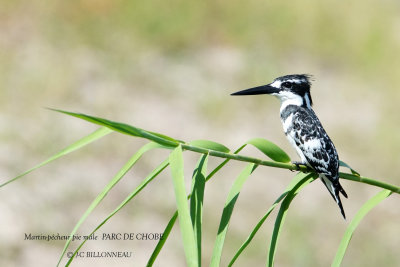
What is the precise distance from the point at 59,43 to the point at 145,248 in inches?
99.6

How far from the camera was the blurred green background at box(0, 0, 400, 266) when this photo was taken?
20.5 ft

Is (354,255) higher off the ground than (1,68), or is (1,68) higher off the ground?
(1,68)

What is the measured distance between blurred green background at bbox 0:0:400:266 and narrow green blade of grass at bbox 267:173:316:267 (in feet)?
12.3

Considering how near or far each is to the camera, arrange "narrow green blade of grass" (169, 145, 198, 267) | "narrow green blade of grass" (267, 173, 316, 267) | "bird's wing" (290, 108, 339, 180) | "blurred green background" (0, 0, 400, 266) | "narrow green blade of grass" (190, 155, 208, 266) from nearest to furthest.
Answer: "narrow green blade of grass" (169, 145, 198, 267) < "narrow green blade of grass" (190, 155, 208, 266) < "narrow green blade of grass" (267, 173, 316, 267) < "bird's wing" (290, 108, 339, 180) < "blurred green background" (0, 0, 400, 266)

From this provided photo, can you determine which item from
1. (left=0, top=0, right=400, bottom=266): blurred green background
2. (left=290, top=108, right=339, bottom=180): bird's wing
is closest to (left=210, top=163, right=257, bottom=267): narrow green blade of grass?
(left=290, top=108, right=339, bottom=180): bird's wing

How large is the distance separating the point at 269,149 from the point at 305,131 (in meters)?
1.30

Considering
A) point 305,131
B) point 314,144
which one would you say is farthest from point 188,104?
point 314,144

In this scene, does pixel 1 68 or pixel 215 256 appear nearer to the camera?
pixel 215 256

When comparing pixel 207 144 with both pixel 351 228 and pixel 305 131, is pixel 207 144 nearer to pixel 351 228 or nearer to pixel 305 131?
pixel 351 228

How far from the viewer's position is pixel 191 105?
741cm

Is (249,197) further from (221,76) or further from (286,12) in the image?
(286,12)

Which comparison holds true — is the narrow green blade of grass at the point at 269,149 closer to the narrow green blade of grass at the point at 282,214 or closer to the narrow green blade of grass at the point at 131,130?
the narrow green blade of grass at the point at 282,214

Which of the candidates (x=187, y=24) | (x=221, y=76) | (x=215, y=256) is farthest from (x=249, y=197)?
(x=215, y=256)

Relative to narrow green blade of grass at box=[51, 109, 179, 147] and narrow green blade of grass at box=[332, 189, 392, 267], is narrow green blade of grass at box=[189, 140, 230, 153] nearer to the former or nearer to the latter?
narrow green blade of grass at box=[51, 109, 179, 147]
